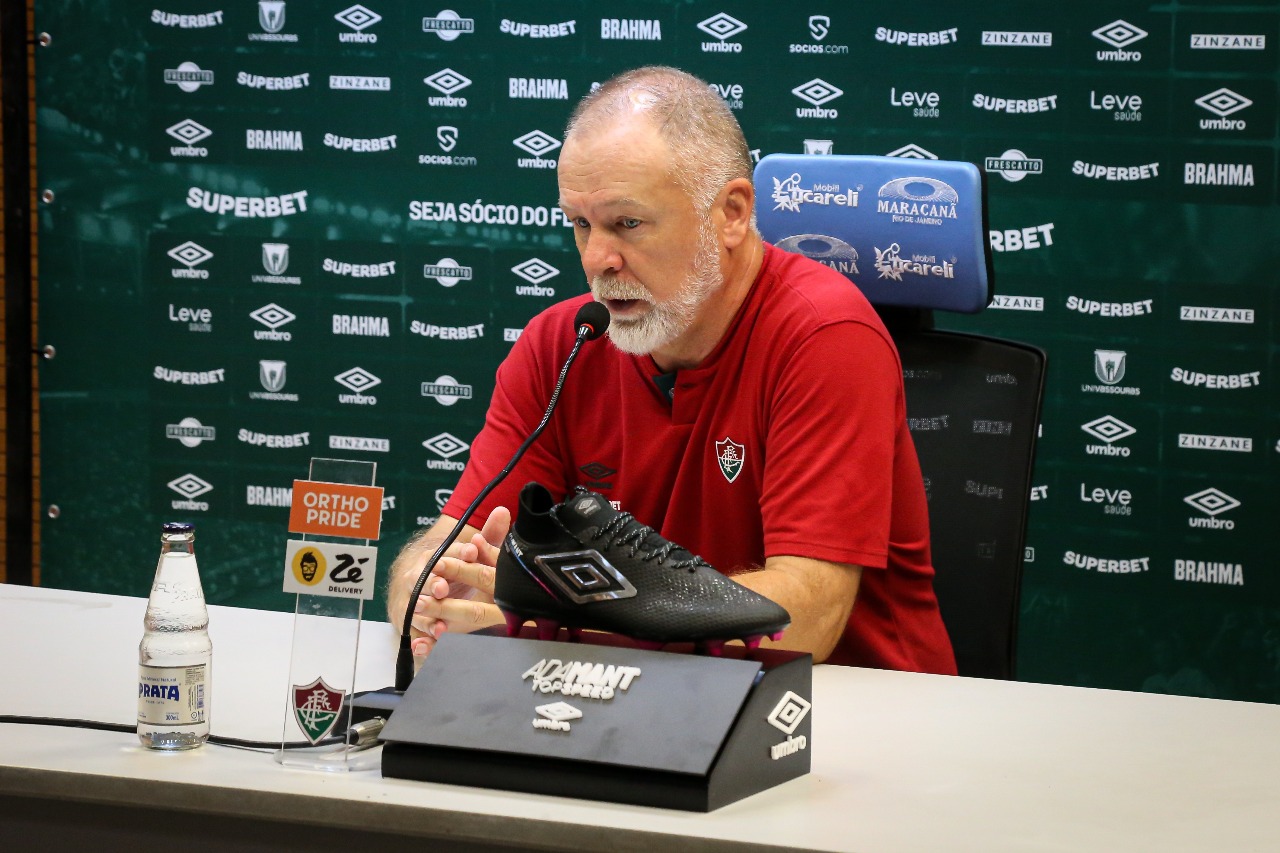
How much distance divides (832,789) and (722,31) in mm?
2699

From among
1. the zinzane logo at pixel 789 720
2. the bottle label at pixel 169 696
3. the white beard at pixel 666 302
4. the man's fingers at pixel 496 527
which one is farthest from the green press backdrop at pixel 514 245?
the bottle label at pixel 169 696

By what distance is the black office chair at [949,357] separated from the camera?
184 cm

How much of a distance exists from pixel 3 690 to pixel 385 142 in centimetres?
256

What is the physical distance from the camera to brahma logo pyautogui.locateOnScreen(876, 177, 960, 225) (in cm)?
184

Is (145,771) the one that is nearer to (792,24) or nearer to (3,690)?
(3,690)

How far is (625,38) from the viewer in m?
3.46

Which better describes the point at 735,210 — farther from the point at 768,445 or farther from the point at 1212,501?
the point at 1212,501

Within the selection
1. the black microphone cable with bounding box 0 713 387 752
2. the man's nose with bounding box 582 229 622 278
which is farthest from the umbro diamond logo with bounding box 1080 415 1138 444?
the black microphone cable with bounding box 0 713 387 752

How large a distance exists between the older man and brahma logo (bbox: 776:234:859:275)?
3.3 inches

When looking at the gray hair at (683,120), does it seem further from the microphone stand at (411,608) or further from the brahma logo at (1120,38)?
the brahma logo at (1120,38)

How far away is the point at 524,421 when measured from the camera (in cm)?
188

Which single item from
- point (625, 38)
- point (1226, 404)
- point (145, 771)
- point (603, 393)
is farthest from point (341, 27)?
point (145, 771)

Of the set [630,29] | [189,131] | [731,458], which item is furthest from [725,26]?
[731,458]

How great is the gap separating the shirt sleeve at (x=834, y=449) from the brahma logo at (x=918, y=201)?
0.24 meters
